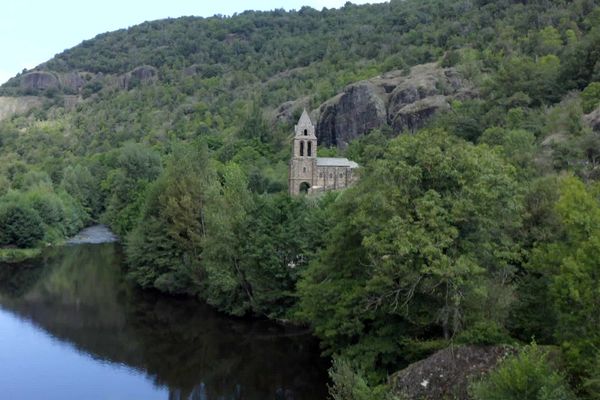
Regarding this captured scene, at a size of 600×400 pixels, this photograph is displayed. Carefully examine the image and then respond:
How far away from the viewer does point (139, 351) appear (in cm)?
3378

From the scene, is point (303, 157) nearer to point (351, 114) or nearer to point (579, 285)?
point (351, 114)

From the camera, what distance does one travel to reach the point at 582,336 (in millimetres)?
16766

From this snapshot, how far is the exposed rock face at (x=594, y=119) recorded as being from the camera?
151 feet

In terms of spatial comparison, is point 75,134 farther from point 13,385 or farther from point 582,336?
point 582,336

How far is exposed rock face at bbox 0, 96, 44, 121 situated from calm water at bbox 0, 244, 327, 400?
502ft

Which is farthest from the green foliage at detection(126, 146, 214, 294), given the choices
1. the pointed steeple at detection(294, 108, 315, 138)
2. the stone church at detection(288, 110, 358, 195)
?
the pointed steeple at detection(294, 108, 315, 138)

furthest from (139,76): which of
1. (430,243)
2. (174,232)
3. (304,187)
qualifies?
(430,243)

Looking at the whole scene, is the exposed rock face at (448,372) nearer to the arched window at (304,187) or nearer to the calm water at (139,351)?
the calm water at (139,351)

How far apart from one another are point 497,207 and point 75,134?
5768 inches

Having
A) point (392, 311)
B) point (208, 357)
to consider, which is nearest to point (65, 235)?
point (208, 357)

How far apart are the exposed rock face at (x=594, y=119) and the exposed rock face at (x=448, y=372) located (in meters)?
33.6

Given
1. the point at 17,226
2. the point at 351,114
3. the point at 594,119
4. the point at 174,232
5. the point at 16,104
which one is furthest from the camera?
the point at 16,104

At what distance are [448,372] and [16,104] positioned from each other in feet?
650

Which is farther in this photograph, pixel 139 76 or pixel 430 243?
pixel 139 76
